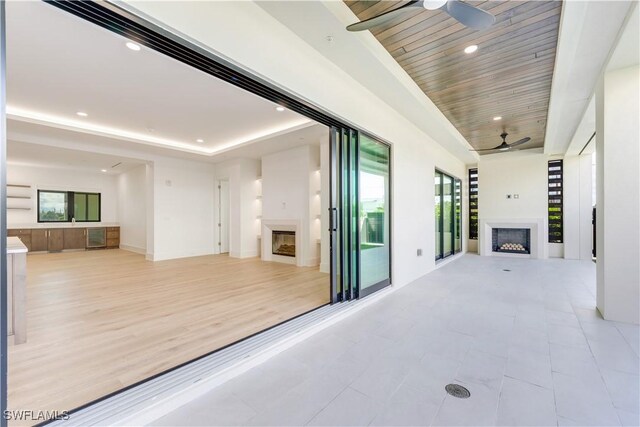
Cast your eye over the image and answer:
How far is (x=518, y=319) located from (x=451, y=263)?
371 cm

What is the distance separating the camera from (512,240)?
783cm

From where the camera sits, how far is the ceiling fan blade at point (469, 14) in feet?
6.34

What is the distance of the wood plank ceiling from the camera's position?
96.0 inches

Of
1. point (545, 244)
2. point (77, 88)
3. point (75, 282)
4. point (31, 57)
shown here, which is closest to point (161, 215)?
point (75, 282)

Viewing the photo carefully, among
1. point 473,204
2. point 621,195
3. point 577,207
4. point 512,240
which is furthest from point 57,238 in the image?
point 577,207

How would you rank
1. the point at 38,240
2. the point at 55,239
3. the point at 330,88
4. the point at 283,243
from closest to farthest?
the point at 330,88 → the point at 283,243 → the point at 38,240 → the point at 55,239

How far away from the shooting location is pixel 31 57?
3002mm

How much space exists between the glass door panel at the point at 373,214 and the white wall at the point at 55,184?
35.2ft

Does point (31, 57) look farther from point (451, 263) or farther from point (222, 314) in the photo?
point (451, 263)

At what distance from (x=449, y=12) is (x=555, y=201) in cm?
774

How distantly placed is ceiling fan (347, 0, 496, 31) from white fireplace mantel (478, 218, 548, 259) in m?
7.19

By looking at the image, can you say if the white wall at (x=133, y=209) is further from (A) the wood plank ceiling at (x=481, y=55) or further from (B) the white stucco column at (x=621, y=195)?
(B) the white stucco column at (x=621, y=195)

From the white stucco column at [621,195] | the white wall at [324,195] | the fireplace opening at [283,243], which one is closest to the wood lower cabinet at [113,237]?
the fireplace opening at [283,243]

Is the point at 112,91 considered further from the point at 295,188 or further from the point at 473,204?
the point at 473,204
